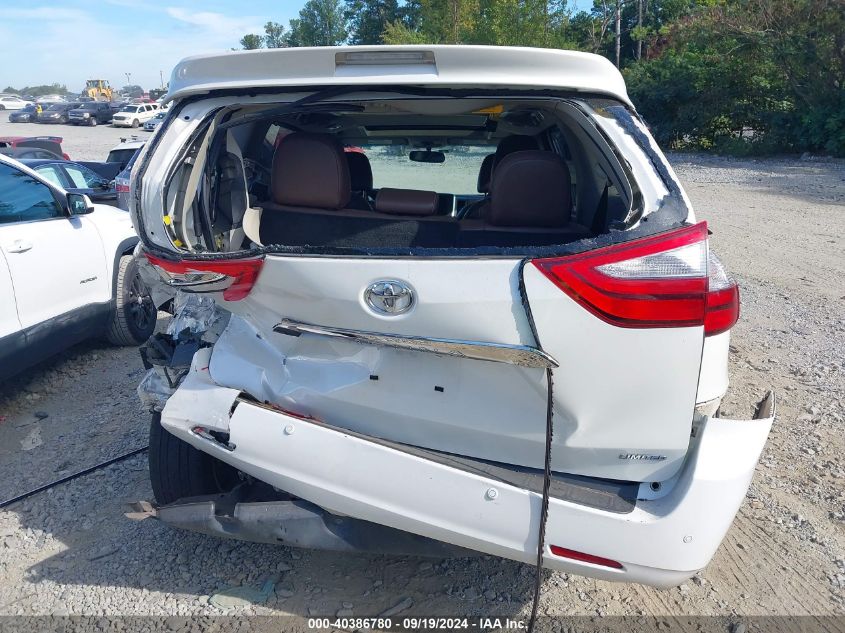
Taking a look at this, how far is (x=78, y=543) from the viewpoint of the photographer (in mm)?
3158

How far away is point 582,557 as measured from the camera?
2117mm

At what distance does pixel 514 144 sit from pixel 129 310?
333 centimetres

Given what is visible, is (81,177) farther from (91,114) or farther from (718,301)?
(91,114)

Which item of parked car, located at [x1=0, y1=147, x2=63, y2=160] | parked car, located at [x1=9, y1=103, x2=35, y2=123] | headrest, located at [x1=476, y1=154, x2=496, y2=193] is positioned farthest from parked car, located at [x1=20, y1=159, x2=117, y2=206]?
parked car, located at [x1=9, y1=103, x2=35, y2=123]

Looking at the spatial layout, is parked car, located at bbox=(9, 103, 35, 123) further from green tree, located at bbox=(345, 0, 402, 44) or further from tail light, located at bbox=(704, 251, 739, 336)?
tail light, located at bbox=(704, 251, 739, 336)

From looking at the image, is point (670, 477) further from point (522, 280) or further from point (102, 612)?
point (102, 612)

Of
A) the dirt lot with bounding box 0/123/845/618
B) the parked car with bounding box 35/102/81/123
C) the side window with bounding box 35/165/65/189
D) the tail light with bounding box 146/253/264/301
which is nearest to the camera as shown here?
the tail light with bounding box 146/253/264/301

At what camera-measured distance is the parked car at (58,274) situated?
170 inches

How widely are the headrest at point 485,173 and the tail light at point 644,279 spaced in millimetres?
2421

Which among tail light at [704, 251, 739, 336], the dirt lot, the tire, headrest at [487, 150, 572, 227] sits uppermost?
headrest at [487, 150, 572, 227]

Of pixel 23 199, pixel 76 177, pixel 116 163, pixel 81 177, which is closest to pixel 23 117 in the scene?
pixel 116 163

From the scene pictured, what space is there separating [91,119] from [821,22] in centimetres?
4072

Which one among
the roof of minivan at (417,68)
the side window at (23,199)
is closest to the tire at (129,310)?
the side window at (23,199)

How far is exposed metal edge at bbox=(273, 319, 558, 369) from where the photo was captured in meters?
2.09
